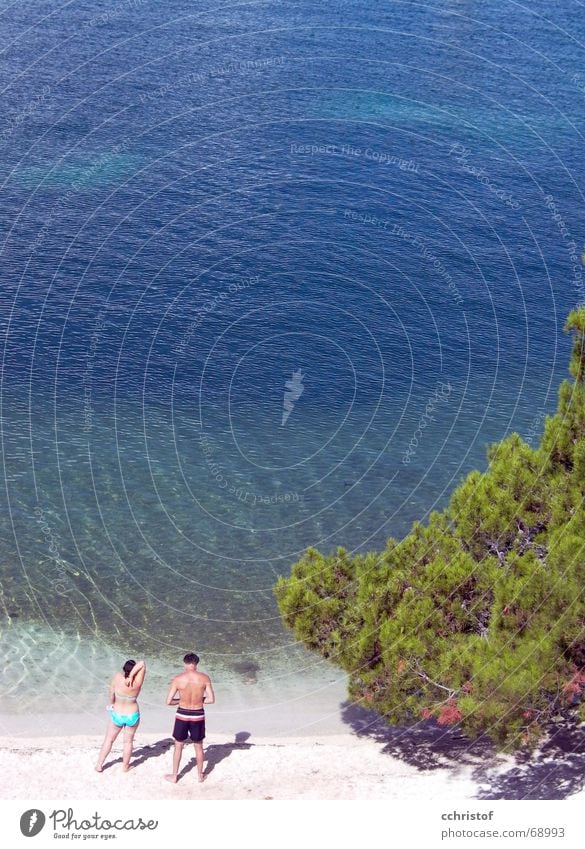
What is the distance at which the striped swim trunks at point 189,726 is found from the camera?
24203 mm

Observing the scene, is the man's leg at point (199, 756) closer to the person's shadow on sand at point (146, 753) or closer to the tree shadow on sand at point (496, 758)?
the person's shadow on sand at point (146, 753)

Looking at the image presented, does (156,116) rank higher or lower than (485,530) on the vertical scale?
higher

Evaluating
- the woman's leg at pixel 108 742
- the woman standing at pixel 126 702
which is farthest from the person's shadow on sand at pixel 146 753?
the woman standing at pixel 126 702

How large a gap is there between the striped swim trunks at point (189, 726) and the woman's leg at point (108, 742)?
136cm

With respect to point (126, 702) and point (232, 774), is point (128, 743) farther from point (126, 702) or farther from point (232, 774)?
point (232, 774)

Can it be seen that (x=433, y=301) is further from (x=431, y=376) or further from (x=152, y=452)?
(x=152, y=452)

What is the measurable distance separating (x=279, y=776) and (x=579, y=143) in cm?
6111

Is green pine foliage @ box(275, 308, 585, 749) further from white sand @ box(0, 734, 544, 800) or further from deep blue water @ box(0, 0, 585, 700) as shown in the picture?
deep blue water @ box(0, 0, 585, 700)

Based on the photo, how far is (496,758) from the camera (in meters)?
25.9

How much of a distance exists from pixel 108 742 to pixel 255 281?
4004 cm

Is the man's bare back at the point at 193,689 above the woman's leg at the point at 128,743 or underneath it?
above

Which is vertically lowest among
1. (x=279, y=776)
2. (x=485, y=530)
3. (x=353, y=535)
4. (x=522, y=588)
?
(x=279, y=776)

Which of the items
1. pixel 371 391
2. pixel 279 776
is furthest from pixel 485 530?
pixel 371 391

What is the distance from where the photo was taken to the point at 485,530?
25.0 meters
